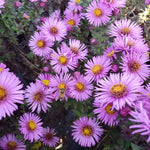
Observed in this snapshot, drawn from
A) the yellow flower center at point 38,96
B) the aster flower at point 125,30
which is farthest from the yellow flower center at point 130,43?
the yellow flower center at point 38,96

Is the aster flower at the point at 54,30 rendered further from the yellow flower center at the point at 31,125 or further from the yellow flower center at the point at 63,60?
the yellow flower center at the point at 31,125

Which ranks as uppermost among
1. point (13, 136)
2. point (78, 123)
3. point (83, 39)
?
point (83, 39)

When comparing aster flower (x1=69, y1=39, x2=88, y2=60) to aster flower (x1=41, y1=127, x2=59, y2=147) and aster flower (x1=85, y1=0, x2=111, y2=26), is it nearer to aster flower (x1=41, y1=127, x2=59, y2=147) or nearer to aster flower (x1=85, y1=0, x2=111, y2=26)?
aster flower (x1=85, y1=0, x2=111, y2=26)

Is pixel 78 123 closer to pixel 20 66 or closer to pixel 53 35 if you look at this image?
pixel 53 35

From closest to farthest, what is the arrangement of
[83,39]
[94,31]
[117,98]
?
1. [117,98]
2. [94,31]
3. [83,39]

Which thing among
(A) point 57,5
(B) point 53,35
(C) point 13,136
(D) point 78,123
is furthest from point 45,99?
(A) point 57,5

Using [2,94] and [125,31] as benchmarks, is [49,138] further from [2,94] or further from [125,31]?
[125,31]

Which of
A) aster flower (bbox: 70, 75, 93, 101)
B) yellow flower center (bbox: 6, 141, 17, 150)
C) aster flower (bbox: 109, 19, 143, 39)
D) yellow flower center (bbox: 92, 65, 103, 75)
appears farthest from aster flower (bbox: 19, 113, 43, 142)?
aster flower (bbox: 109, 19, 143, 39)
